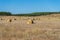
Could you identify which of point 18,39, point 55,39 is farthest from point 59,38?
point 18,39

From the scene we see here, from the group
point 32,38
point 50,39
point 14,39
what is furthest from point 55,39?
point 14,39

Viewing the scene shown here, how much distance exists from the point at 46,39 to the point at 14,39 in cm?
207

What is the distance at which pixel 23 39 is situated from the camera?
15.9m

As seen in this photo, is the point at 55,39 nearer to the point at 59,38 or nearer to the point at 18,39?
the point at 59,38

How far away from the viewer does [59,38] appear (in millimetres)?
16547

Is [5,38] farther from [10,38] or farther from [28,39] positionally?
[28,39]

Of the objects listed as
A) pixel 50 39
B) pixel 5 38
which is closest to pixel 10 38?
pixel 5 38

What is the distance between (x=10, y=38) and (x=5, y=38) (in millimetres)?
339

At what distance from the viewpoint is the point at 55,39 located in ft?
52.7

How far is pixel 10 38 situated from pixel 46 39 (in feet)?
7.83

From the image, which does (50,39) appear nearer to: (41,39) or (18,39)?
(41,39)

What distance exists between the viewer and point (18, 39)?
52.4 feet

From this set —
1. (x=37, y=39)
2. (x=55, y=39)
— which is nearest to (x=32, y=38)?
(x=37, y=39)

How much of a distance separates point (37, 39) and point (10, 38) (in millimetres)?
1820
